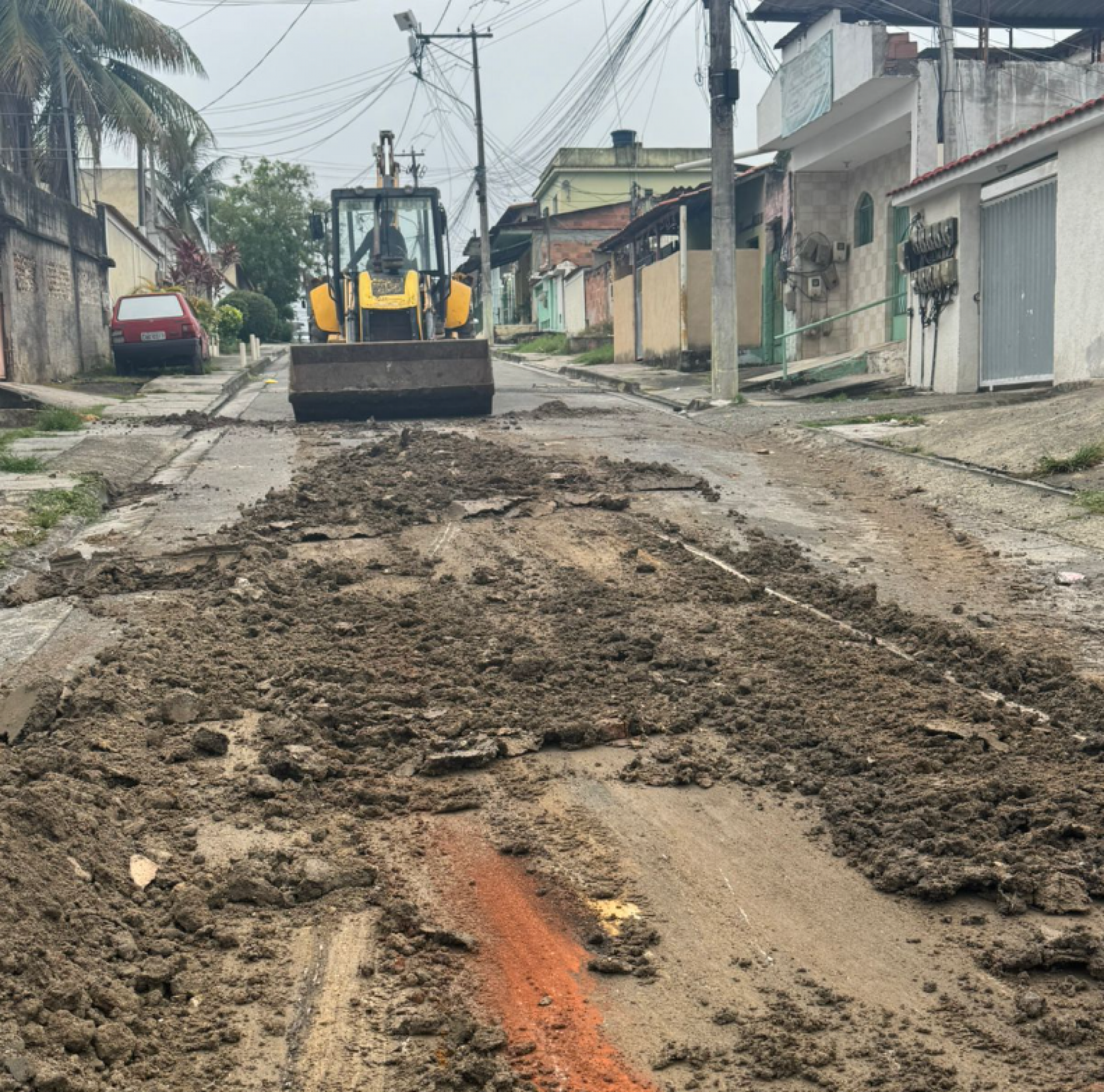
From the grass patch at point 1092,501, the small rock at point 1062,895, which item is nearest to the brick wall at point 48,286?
the grass patch at point 1092,501

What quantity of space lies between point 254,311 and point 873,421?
45931 mm

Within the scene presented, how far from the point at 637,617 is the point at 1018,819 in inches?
113

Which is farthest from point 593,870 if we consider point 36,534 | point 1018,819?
point 36,534

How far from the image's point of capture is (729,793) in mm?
4398

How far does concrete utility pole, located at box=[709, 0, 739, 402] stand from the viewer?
61.9 feet

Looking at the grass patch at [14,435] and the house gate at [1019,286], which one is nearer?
the grass patch at [14,435]

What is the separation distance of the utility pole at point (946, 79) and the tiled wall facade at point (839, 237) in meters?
3.17

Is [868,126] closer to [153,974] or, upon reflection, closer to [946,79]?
[946,79]

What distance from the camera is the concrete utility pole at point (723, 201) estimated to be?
18.9 meters

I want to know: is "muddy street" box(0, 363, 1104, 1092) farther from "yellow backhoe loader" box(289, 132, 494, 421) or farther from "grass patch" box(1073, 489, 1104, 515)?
"yellow backhoe loader" box(289, 132, 494, 421)

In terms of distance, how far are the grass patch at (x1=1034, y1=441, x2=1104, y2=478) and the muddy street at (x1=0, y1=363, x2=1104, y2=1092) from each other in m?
2.74

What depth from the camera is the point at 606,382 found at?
87.9ft

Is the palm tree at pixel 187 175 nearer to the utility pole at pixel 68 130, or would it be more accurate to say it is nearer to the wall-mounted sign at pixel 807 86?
the utility pole at pixel 68 130

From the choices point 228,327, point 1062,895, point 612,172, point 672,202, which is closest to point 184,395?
point 672,202
